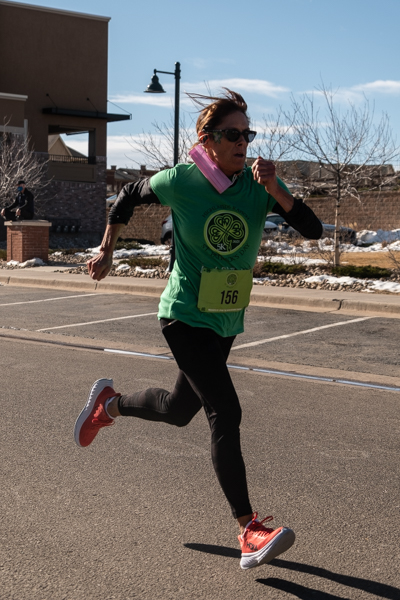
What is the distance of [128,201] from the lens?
398cm

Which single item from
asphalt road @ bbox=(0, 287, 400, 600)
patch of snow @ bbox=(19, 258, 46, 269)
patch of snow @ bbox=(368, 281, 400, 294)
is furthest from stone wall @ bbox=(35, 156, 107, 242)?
asphalt road @ bbox=(0, 287, 400, 600)

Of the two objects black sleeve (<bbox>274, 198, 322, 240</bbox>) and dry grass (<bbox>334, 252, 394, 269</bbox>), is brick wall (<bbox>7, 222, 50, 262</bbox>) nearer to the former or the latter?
dry grass (<bbox>334, 252, 394, 269</bbox>)

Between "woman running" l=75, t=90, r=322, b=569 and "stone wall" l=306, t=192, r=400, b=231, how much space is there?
112 feet

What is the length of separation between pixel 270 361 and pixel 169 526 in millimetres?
4844

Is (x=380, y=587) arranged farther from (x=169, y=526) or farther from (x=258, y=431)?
(x=258, y=431)

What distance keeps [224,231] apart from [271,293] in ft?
36.3

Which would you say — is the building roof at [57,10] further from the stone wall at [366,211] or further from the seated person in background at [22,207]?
the seated person in background at [22,207]

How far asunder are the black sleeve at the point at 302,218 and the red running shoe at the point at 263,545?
Result: 1328 mm

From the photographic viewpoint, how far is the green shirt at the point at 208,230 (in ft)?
11.8

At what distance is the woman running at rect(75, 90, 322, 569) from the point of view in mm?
3510

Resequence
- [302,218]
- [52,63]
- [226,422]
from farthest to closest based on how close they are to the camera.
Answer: [52,63] < [302,218] < [226,422]

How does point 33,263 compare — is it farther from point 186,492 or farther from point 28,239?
point 186,492

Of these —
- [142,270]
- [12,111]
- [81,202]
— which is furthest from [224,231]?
[81,202]

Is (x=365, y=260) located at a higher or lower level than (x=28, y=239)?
lower
